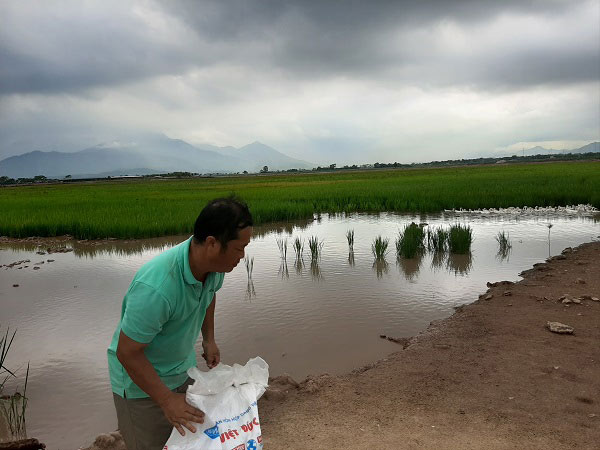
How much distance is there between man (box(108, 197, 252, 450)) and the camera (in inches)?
52.5

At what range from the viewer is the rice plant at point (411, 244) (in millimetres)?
7797

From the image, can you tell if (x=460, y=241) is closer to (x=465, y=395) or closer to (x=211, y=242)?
(x=465, y=395)

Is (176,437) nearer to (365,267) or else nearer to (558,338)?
(558,338)

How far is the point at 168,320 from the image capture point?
4.73ft

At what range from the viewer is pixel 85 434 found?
291 centimetres

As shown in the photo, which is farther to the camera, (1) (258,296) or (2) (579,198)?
Result: (2) (579,198)

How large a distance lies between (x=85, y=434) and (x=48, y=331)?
7.62ft

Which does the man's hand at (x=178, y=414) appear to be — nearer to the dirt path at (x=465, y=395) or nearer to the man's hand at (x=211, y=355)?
the man's hand at (x=211, y=355)

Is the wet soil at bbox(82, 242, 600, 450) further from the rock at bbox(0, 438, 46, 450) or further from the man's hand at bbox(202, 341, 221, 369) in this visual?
the man's hand at bbox(202, 341, 221, 369)

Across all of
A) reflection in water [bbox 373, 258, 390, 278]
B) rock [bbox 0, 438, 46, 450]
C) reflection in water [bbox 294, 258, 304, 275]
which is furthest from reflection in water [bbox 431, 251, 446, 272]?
rock [bbox 0, 438, 46, 450]

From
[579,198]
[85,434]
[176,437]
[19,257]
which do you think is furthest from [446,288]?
[579,198]

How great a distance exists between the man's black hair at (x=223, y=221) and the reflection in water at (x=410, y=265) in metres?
5.54

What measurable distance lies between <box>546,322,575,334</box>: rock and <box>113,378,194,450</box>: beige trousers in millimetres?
3568

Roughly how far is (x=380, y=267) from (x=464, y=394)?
4.37 metres
